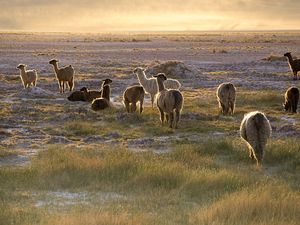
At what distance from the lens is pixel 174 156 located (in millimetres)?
12719

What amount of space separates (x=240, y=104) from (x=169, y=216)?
13.9m

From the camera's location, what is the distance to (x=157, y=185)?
10.4 m

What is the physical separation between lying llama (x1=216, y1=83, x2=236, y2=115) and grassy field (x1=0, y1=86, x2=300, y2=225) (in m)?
2.93

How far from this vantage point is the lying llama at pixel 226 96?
18.4 m

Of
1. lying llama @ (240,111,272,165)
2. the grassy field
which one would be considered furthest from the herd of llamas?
the grassy field

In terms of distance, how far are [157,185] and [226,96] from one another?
343 inches

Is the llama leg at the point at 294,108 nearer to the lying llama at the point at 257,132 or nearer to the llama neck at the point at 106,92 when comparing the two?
the llama neck at the point at 106,92

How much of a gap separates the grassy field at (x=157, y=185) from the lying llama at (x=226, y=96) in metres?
2.93

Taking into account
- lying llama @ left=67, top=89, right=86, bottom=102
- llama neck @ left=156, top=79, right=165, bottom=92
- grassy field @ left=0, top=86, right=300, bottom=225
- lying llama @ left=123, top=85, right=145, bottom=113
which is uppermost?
llama neck @ left=156, top=79, right=165, bottom=92

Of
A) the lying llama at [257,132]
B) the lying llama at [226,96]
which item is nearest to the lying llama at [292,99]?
the lying llama at [226,96]

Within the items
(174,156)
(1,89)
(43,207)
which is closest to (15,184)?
(43,207)

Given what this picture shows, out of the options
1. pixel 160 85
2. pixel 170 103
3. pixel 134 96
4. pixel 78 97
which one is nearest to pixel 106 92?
pixel 78 97

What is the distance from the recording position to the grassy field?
830 cm

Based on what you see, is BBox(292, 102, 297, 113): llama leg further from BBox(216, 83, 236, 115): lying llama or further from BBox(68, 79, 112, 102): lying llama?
BBox(68, 79, 112, 102): lying llama
